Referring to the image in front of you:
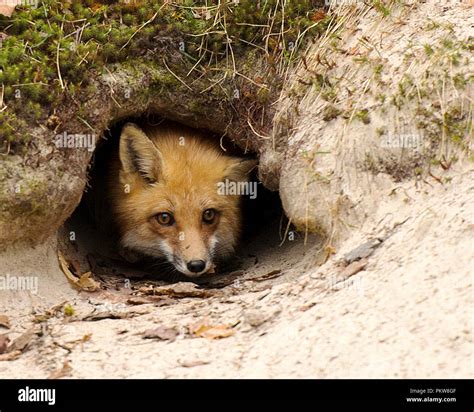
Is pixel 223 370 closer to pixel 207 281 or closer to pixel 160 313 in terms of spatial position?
pixel 160 313

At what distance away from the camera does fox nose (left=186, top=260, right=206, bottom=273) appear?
6.39 m

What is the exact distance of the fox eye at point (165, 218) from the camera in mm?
6766

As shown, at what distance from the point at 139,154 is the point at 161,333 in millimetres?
2561

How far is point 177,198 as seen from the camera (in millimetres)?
6727

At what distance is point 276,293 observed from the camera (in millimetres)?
4898

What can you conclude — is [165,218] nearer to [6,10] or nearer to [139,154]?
[139,154]

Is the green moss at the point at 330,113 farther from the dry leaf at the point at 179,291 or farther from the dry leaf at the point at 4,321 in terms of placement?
the dry leaf at the point at 4,321

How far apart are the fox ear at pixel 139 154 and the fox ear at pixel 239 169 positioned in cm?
77

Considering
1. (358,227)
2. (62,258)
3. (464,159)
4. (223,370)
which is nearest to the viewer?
(223,370)

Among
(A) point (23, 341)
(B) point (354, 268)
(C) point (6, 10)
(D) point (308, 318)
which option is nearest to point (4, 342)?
(A) point (23, 341)

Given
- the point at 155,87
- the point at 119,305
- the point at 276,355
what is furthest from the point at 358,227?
Result: the point at 155,87

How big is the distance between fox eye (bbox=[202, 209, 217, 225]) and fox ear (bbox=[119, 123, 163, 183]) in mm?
614

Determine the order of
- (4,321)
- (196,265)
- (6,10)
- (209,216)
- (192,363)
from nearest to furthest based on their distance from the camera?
(192,363) → (4,321) → (6,10) → (196,265) → (209,216)

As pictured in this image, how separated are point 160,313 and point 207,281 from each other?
167cm
